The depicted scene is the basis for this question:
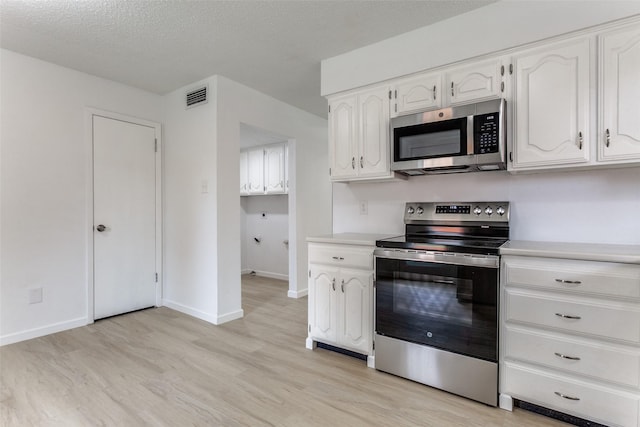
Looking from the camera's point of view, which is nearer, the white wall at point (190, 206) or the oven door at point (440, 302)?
the oven door at point (440, 302)

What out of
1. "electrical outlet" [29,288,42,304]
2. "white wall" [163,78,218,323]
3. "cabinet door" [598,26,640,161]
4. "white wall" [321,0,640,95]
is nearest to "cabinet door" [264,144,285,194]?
"white wall" [163,78,218,323]

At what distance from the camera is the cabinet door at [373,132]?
8.46 ft

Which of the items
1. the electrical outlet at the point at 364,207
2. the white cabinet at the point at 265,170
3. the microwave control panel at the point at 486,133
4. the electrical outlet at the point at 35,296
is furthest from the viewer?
the white cabinet at the point at 265,170

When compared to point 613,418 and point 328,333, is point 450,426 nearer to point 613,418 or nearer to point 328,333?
point 613,418

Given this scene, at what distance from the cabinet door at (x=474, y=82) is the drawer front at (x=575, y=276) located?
110 centimetres

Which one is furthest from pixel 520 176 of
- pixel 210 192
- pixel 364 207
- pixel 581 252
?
pixel 210 192

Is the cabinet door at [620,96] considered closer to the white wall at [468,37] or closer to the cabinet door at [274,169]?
the white wall at [468,37]

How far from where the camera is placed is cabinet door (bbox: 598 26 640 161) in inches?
68.8

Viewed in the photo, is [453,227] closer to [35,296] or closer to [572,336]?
[572,336]

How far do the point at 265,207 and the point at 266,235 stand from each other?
483 millimetres

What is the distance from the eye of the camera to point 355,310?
7.93ft

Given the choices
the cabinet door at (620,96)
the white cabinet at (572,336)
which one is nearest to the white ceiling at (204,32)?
the cabinet door at (620,96)

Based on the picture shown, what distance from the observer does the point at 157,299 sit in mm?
3822

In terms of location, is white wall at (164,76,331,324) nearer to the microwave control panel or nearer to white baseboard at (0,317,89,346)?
white baseboard at (0,317,89,346)
